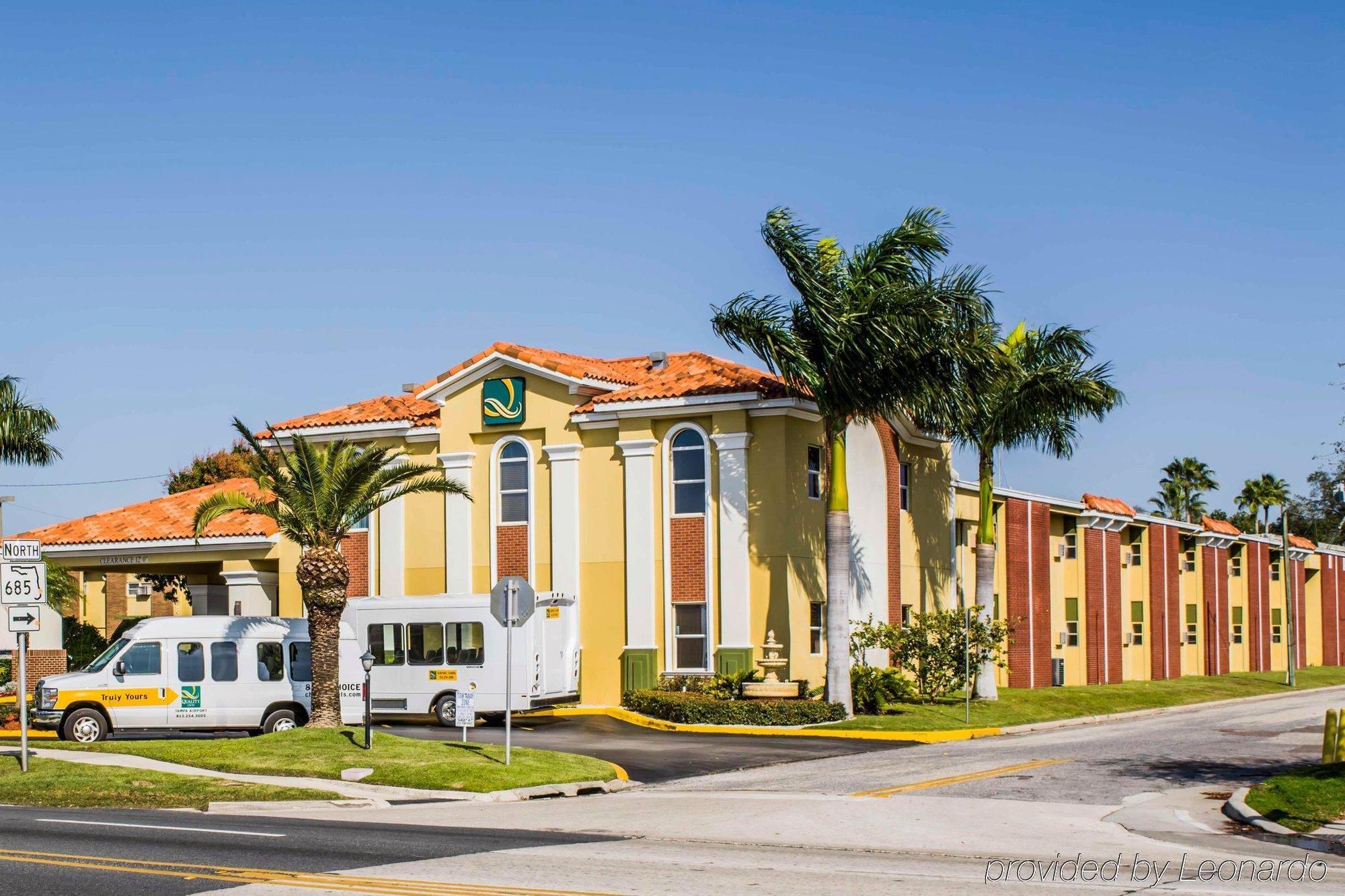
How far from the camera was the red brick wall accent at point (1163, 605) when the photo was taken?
2335 inches

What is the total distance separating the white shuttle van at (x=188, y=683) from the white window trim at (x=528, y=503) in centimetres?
939

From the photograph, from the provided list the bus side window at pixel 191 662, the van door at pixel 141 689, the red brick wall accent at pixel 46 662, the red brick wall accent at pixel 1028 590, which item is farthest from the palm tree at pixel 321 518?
the red brick wall accent at pixel 1028 590

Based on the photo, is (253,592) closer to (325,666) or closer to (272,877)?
(325,666)

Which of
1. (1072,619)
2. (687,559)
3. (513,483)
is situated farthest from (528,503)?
(1072,619)

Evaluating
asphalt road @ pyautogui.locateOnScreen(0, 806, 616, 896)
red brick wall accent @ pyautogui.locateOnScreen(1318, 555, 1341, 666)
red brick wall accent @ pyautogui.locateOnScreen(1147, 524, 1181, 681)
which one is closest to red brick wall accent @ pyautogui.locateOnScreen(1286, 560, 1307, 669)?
red brick wall accent @ pyautogui.locateOnScreen(1318, 555, 1341, 666)

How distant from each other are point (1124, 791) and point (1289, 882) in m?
8.44

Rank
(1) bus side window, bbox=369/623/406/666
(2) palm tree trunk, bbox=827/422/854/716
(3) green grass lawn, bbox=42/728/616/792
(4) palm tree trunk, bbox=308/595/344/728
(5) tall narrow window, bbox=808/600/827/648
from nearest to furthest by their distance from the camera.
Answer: (3) green grass lawn, bbox=42/728/616/792 < (4) palm tree trunk, bbox=308/595/344/728 < (1) bus side window, bbox=369/623/406/666 < (2) palm tree trunk, bbox=827/422/854/716 < (5) tall narrow window, bbox=808/600/827/648

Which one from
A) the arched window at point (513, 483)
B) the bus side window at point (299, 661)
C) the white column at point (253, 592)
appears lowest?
the bus side window at point (299, 661)

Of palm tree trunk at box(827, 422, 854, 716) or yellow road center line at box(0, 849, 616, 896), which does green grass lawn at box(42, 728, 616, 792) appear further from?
palm tree trunk at box(827, 422, 854, 716)

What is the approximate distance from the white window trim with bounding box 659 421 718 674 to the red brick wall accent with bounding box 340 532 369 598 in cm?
880

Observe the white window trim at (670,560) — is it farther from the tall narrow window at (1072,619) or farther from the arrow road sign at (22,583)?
the tall narrow window at (1072,619)

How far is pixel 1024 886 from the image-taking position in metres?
11.9

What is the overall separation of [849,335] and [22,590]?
57.4 feet

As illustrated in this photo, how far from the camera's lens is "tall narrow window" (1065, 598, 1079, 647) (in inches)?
2124
